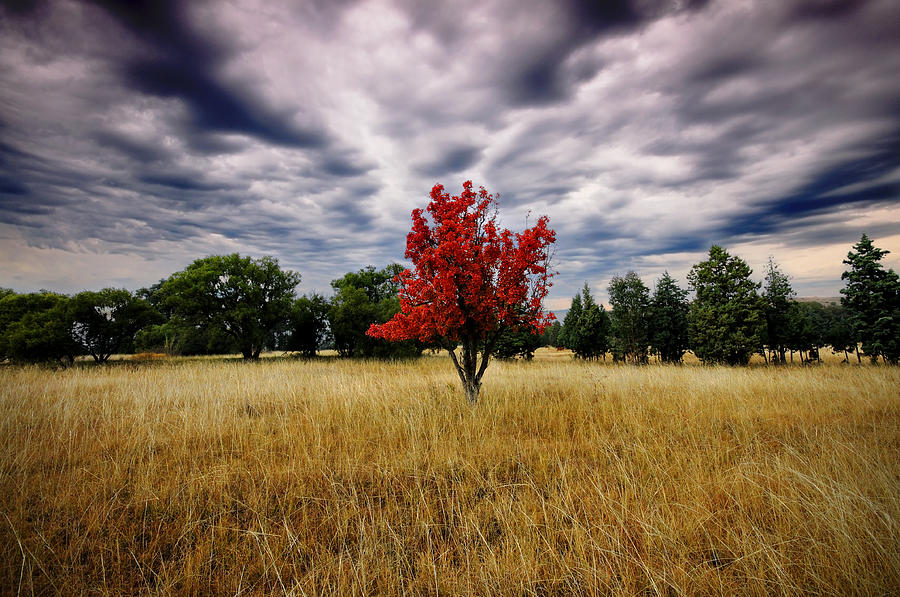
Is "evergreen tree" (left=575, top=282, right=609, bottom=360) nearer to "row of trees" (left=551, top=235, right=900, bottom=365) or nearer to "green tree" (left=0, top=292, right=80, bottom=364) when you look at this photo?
"row of trees" (left=551, top=235, right=900, bottom=365)

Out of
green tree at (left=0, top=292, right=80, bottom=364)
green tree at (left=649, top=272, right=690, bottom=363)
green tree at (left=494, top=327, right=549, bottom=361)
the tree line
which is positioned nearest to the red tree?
the tree line

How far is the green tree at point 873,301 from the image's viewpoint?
20094 millimetres

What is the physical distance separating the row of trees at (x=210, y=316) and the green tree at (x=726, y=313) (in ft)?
71.3

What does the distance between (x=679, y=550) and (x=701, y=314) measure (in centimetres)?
2706

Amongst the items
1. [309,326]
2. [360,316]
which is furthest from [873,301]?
[309,326]

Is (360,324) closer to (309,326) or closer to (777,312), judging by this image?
(309,326)

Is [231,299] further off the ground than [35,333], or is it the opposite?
[231,299]

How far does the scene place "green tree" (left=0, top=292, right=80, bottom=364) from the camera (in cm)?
1736

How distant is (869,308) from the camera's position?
21000 millimetres

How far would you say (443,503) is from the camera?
3.50 m

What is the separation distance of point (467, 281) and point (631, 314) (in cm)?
2508

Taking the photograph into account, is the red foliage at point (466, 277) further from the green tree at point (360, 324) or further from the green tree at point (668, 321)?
the green tree at point (668, 321)

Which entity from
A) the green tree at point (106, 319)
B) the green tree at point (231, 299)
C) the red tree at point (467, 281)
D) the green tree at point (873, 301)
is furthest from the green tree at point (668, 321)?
the green tree at point (106, 319)

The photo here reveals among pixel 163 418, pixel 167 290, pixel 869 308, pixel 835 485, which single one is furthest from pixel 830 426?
pixel 167 290
